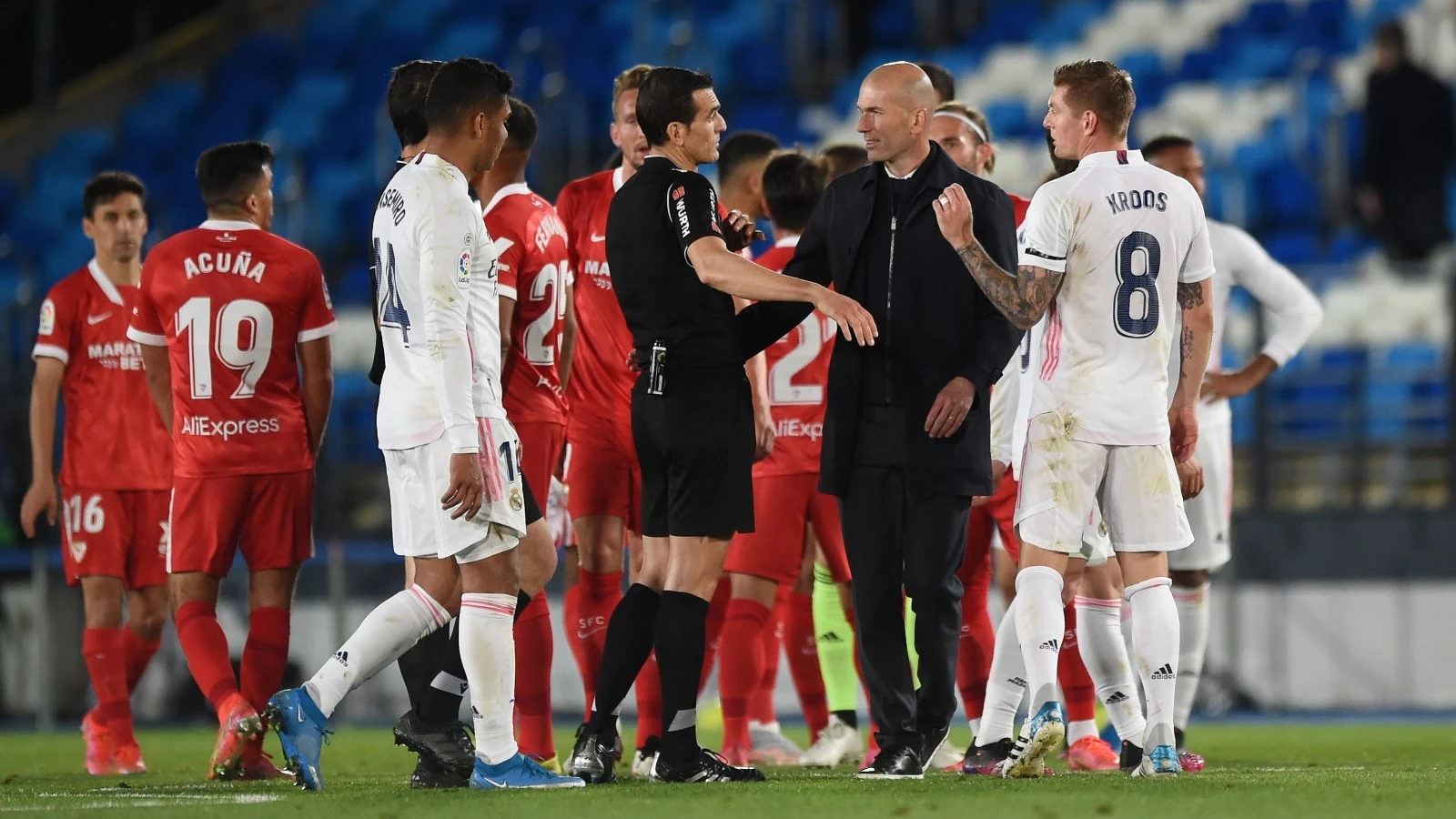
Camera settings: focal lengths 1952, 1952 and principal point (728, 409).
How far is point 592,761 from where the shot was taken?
642 cm

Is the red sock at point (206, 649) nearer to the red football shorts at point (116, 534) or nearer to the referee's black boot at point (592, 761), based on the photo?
the red football shorts at point (116, 534)

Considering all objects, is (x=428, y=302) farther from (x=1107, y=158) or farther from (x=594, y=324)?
(x=1107, y=158)

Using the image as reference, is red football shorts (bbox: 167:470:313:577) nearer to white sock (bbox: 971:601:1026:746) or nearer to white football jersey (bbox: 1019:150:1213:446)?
white sock (bbox: 971:601:1026:746)

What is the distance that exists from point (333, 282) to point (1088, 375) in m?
11.0

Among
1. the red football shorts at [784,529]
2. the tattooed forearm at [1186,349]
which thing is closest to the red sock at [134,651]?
the red football shorts at [784,529]

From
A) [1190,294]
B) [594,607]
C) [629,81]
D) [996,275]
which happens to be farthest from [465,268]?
[1190,294]

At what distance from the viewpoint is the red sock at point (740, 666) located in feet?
24.2

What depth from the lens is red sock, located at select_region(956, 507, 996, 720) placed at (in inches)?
294

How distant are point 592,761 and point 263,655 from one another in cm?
156

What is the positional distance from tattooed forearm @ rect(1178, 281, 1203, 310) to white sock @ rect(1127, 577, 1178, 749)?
0.92 meters

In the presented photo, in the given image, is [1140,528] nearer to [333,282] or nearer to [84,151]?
[333,282]

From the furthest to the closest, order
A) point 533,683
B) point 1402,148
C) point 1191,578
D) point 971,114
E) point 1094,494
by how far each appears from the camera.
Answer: point 1402,148 < point 1191,578 < point 971,114 < point 533,683 < point 1094,494

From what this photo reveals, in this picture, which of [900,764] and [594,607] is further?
[594,607]

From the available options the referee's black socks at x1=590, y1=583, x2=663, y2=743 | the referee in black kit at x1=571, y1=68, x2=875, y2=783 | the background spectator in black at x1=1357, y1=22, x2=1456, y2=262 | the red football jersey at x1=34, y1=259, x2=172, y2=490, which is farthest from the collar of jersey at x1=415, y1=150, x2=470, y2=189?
the background spectator in black at x1=1357, y1=22, x2=1456, y2=262
